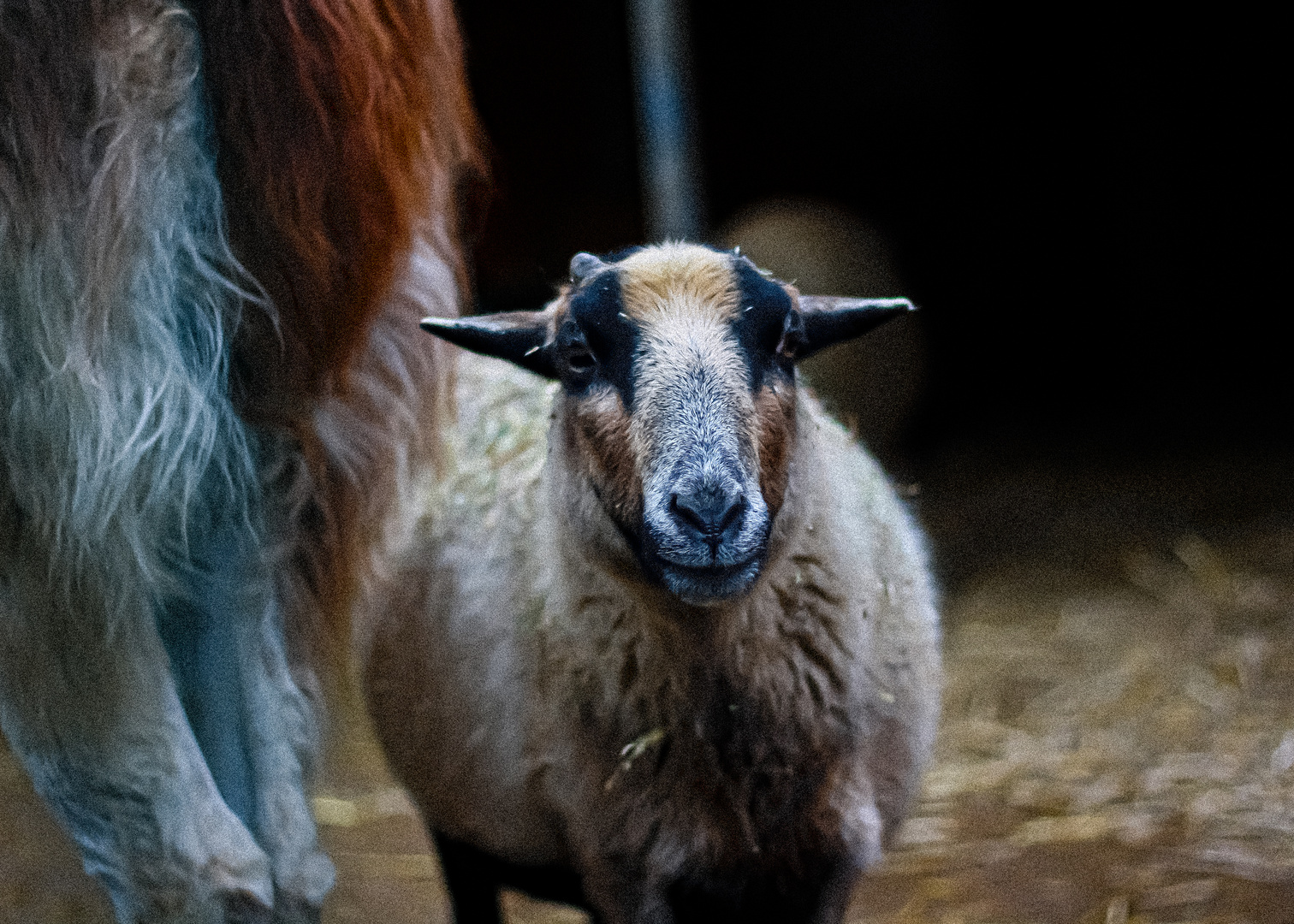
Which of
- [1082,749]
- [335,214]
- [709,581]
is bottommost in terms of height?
[1082,749]

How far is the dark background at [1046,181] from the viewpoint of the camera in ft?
22.9

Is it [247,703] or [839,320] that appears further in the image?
[839,320]

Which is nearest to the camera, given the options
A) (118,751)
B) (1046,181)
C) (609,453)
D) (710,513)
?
(118,751)

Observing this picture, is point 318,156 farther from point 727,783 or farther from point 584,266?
point 727,783

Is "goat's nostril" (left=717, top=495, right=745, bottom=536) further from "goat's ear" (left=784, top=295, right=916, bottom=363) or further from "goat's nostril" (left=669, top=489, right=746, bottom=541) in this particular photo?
"goat's ear" (left=784, top=295, right=916, bottom=363)

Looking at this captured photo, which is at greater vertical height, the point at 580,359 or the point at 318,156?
the point at 318,156

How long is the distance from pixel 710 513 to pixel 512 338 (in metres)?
0.62

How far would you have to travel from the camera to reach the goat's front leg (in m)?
1.94

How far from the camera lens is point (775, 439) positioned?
2.30 m

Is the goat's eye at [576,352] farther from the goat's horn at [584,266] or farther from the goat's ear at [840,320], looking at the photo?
the goat's ear at [840,320]

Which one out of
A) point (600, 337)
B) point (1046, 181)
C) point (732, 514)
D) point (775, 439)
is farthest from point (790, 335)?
point (1046, 181)

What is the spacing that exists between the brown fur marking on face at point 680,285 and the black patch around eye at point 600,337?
0.07 ft

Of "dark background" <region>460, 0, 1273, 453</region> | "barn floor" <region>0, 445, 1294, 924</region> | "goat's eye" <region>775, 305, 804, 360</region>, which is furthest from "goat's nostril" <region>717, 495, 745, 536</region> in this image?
"dark background" <region>460, 0, 1273, 453</region>

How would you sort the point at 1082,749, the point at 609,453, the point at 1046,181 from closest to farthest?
the point at 609,453
the point at 1082,749
the point at 1046,181
